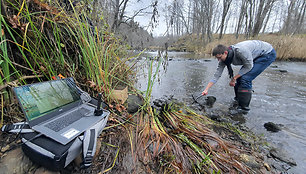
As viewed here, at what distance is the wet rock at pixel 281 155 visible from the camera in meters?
1.58

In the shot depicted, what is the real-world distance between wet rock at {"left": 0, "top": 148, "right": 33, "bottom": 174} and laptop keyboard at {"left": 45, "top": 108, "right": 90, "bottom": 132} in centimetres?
26

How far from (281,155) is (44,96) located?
108 inches

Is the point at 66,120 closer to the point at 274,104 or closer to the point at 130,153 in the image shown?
the point at 130,153

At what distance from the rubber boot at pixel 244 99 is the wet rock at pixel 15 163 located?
11.0 feet

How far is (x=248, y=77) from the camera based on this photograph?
2773 mm

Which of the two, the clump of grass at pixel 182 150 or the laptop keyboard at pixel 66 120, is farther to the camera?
the clump of grass at pixel 182 150

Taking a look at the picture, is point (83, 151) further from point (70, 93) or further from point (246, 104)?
point (246, 104)

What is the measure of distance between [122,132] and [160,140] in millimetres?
427

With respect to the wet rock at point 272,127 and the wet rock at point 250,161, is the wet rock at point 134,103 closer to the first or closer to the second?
the wet rock at point 250,161

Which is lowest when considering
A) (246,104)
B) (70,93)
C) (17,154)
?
(246,104)

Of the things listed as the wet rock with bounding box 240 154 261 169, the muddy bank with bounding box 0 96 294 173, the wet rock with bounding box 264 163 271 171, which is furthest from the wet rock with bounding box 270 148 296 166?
the wet rock with bounding box 240 154 261 169

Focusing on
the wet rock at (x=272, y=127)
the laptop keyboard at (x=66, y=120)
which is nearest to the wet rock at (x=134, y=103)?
the laptop keyboard at (x=66, y=120)

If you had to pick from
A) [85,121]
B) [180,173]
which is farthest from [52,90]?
[180,173]

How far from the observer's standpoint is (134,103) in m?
2.06
